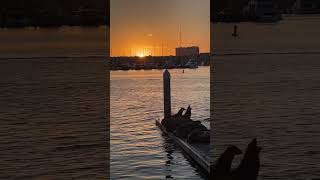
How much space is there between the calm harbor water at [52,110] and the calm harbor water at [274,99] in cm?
539

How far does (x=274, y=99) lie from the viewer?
43.4 m

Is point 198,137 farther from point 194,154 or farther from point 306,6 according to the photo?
point 306,6

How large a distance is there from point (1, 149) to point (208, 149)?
9368 mm

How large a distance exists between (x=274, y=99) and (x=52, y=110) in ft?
46.6

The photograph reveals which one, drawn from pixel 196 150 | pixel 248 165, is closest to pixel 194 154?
pixel 196 150

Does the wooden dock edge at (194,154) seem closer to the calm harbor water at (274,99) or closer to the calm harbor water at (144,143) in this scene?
the calm harbor water at (144,143)

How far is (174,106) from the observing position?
156 feet

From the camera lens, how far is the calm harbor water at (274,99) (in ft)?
76.6

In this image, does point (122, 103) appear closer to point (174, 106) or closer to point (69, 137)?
point (174, 106)

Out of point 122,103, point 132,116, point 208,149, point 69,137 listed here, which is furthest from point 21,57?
point 208,149

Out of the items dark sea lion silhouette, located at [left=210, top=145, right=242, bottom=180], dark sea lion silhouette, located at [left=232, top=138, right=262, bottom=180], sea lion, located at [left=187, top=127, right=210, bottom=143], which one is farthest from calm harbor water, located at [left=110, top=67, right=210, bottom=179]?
dark sea lion silhouette, located at [left=232, top=138, right=262, bottom=180]

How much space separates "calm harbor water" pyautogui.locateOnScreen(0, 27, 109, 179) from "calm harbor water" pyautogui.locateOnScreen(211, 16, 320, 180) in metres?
5.39

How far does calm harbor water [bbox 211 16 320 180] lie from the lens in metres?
23.3

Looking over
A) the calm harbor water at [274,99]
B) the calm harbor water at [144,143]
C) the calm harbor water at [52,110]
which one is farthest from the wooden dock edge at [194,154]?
the calm harbor water at [52,110]
